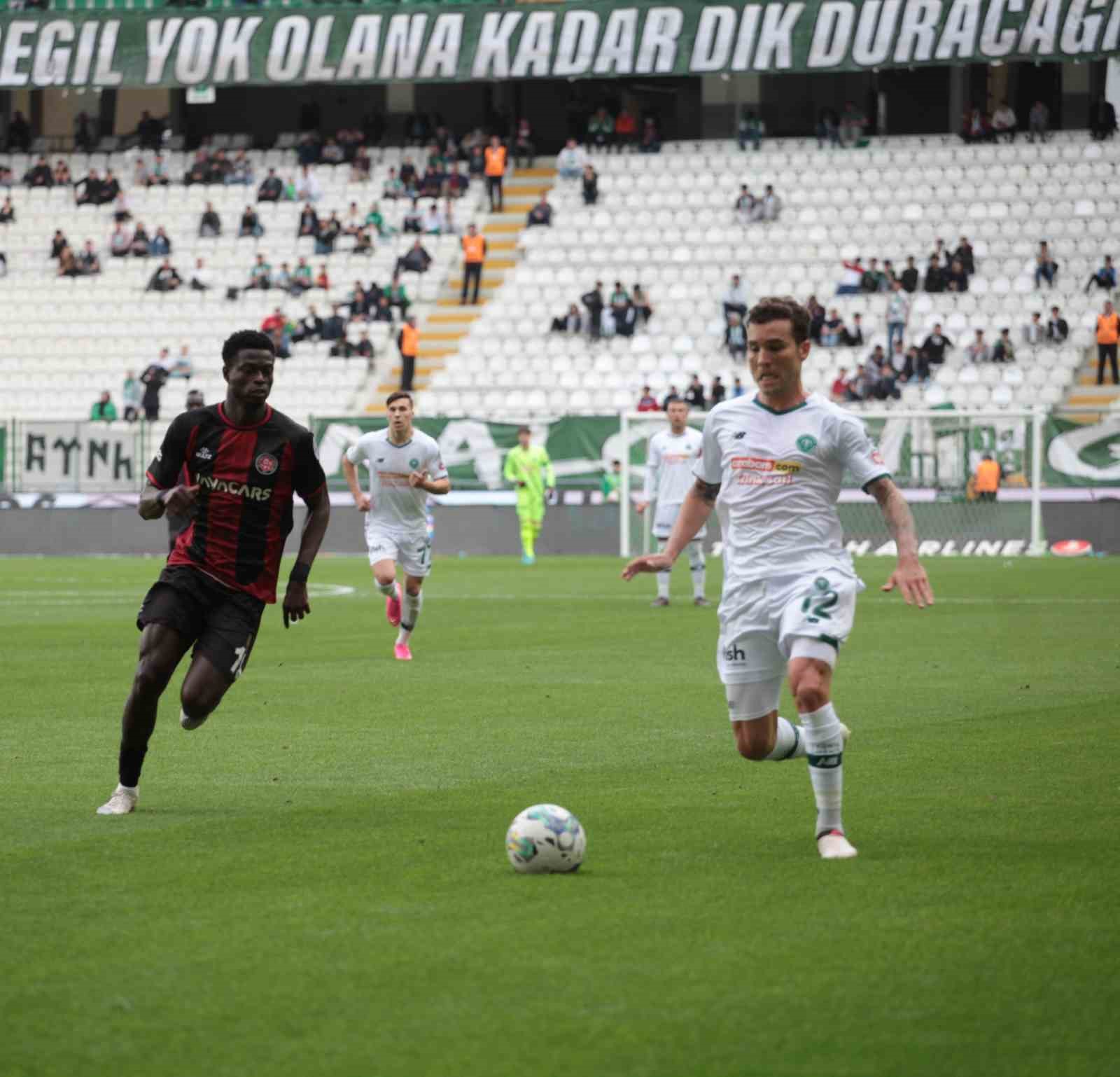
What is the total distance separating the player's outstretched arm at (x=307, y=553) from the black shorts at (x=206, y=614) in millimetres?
154

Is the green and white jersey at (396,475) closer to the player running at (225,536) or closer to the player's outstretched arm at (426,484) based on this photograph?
the player's outstretched arm at (426,484)

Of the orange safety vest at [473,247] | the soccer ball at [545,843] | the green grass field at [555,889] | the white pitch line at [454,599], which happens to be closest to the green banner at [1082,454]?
the white pitch line at [454,599]

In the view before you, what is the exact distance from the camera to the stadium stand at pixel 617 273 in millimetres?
41844

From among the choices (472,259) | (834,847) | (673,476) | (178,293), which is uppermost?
(472,259)

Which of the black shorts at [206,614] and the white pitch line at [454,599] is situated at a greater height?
the black shorts at [206,614]

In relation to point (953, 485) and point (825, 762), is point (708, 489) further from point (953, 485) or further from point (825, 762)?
point (953, 485)

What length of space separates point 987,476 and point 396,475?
67.6 ft

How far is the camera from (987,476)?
36.0m

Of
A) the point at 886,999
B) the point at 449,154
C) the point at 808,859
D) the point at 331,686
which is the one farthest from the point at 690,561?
the point at 449,154

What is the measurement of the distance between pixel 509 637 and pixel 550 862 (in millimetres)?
11904

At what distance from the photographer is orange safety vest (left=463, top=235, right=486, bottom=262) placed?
4434 centimetres

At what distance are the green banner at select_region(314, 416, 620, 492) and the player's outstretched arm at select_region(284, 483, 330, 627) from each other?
1129 inches

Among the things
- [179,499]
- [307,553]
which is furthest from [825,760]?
[179,499]

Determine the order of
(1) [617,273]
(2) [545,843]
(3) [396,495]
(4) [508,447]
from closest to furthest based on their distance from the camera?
(2) [545,843], (3) [396,495], (4) [508,447], (1) [617,273]
